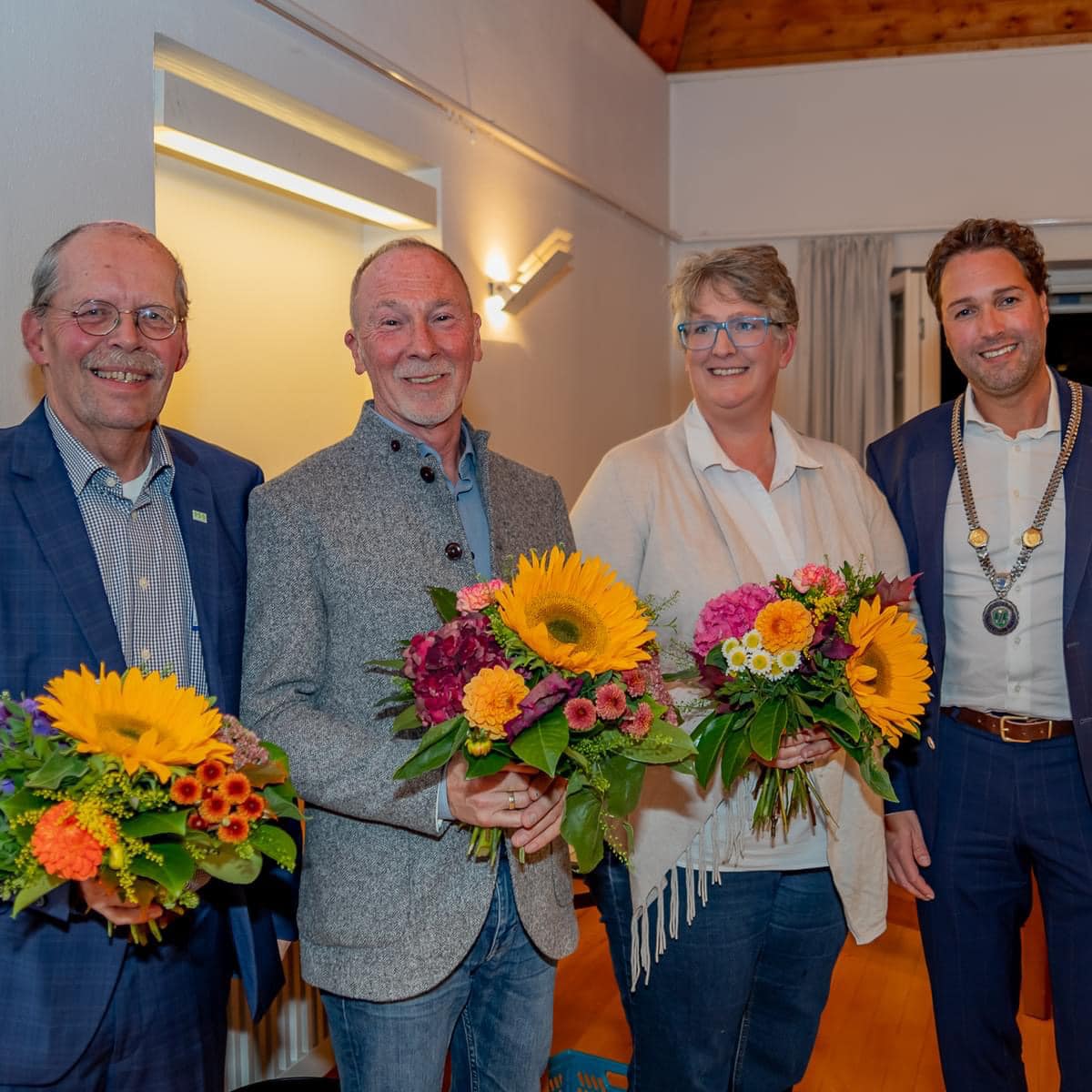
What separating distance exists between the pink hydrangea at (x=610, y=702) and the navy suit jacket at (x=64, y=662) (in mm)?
616

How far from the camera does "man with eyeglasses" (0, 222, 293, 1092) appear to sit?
1.57m

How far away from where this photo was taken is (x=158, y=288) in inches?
70.1

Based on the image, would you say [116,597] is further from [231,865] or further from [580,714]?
[580,714]

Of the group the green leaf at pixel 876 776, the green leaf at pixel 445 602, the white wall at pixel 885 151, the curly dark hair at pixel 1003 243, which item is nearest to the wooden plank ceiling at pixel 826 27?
the white wall at pixel 885 151

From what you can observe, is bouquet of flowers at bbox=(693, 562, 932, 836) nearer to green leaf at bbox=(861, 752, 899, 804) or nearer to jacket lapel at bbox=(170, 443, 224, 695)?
green leaf at bbox=(861, 752, 899, 804)

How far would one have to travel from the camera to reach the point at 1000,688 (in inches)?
93.5

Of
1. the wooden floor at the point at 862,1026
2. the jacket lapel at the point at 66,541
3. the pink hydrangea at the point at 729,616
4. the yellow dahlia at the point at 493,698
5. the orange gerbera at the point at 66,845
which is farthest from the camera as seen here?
the wooden floor at the point at 862,1026

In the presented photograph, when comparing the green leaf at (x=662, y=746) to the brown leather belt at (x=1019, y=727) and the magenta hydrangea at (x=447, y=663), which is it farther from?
the brown leather belt at (x=1019, y=727)

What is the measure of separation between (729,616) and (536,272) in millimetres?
3316

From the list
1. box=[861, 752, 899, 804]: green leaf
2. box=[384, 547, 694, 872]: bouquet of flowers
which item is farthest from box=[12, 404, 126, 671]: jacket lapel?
box=[861, 752, 899, 804]: green leaf

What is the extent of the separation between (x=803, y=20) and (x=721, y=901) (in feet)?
20.2

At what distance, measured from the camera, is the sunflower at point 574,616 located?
1.47 metres

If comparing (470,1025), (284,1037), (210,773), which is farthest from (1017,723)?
(284,1037)

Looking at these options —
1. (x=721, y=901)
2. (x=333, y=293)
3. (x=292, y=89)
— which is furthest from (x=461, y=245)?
(x=721, y=901)
